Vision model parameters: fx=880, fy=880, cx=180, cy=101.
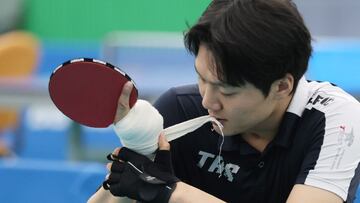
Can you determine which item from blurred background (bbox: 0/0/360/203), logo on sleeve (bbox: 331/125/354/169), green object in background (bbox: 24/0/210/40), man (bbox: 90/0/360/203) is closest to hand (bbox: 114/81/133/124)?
man (bbox: 90/0/360/203)

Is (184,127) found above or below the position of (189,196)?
above

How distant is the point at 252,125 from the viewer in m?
1.97

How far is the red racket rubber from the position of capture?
6.05 ft

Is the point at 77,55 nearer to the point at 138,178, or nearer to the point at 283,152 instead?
the point at 283,152

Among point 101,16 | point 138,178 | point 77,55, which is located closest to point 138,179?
point 138,178

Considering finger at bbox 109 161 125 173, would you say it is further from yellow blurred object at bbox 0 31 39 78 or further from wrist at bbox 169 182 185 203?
yellow blurred object at bbox 0 31 39 78

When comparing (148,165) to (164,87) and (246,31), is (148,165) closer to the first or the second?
(246,31)

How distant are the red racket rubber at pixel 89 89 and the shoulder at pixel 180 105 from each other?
24cm

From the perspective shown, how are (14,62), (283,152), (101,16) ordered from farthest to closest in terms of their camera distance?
(101,16)
(14,62)
(283,152)

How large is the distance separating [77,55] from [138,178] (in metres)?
A: 4.73

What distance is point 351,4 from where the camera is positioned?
708 cm

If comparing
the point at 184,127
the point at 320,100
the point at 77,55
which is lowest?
the point at 77,55

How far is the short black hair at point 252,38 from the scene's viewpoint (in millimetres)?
1809

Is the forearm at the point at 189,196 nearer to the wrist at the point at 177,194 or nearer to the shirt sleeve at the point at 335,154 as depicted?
the wrist at the point at 177,194
